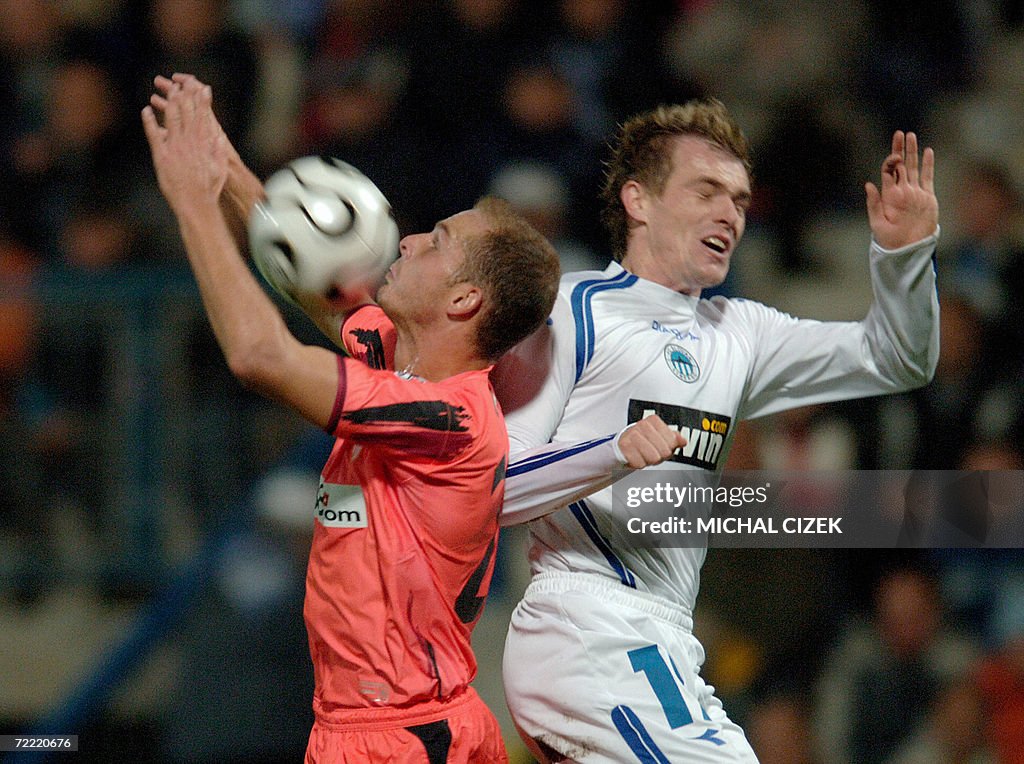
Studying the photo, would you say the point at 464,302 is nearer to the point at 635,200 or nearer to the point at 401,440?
the point at 401,440

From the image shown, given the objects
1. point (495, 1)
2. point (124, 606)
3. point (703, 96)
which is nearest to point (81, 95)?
point (495, 1)

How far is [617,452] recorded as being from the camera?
3062 mm

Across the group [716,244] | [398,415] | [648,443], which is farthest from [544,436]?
[716,244]

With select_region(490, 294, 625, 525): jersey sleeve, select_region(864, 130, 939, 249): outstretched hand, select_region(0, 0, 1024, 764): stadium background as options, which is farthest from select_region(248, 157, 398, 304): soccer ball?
select_region(0, 0, 1024, 764): stadium background

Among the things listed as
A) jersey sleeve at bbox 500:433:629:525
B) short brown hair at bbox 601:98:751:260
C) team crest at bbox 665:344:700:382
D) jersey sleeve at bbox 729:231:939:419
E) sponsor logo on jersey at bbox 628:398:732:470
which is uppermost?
short brown hair at bbox 601:98:751:260

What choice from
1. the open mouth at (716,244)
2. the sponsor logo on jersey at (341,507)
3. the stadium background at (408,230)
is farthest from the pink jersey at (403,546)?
the stadium background at (408,230)

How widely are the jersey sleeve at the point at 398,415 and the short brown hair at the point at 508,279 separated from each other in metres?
0.27

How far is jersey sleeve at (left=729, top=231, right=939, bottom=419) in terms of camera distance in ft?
11.9

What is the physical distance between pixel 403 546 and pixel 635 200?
4.48 feet

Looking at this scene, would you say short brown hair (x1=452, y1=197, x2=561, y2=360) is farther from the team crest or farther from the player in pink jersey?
the team crest

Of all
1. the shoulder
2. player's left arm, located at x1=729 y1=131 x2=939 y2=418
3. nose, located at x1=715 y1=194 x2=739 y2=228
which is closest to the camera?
player's left arm, located at x1=729 y1=131 x2=939 y2=418

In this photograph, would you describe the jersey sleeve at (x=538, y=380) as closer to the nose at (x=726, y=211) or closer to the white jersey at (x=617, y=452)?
the white jersey at (x=617, y=452)

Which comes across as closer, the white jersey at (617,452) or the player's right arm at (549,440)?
the player's right arm at (549,440)

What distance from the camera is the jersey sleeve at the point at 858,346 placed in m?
3.62
